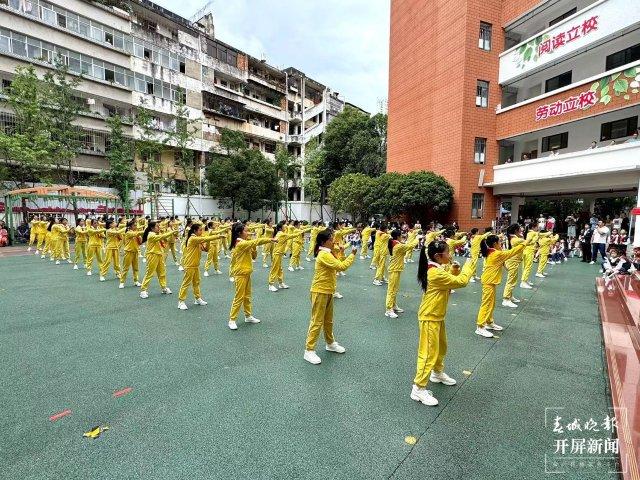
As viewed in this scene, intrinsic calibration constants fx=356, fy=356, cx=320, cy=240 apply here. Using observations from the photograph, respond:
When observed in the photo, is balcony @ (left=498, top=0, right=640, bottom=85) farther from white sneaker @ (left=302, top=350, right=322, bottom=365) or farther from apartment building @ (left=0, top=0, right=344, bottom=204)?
apartment building @ (left=0, top=0, right=344, bottom=204)

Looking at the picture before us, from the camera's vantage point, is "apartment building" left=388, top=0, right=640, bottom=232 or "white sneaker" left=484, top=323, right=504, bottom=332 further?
"apartment building" left=388, top=0, right=640, bottom=232

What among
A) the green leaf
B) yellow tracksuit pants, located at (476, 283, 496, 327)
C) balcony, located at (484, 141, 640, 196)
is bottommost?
yellow tracksuit pants, located at (476, 283, 496, 327)

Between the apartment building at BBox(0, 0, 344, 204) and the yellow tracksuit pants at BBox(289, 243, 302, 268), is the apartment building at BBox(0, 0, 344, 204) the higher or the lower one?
the higher one

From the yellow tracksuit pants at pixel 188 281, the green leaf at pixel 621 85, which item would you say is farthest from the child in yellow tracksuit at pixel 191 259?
the green leaf at pixel 621 85

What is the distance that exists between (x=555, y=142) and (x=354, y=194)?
11997 mm

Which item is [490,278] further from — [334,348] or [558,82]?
[558,82]

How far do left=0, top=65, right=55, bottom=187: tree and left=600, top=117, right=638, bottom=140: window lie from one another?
93.8ft

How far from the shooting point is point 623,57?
643 inches

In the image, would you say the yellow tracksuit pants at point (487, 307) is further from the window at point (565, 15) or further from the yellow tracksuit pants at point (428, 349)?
the window at point (565, 15)

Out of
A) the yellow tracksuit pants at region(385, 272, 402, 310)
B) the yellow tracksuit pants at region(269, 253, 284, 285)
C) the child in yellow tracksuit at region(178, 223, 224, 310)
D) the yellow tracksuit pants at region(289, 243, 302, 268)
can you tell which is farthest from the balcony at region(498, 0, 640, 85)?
the child in yellow tracksuit at region(178, 223, 224, 310)

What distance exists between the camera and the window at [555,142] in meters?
19.3

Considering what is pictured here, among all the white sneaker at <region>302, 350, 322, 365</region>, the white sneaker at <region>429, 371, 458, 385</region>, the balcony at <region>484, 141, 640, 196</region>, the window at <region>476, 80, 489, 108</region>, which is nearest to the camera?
the white sneaker at <region>429, 371, 458, 385</region>

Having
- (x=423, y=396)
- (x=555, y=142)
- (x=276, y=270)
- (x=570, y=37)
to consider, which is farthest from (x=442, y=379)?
(x=555, y=142)

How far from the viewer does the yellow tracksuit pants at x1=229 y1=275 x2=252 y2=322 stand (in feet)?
19.9
